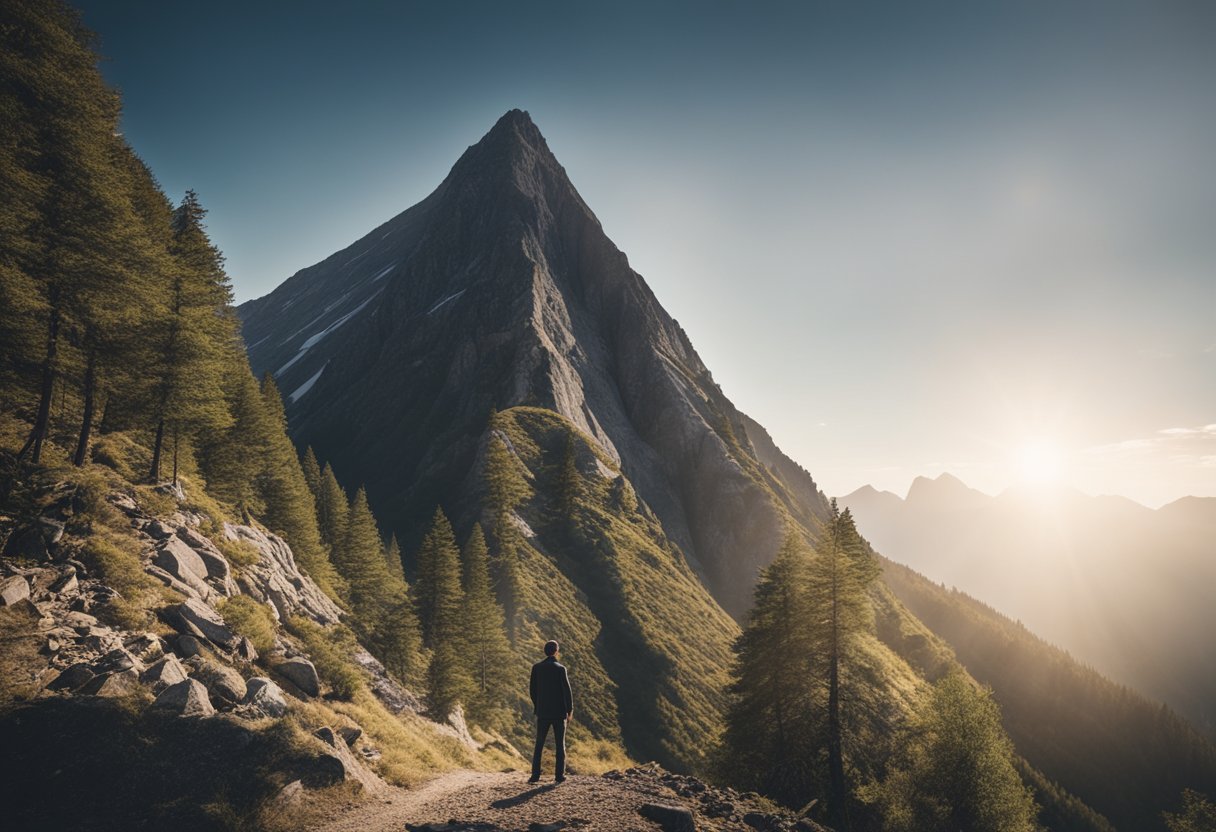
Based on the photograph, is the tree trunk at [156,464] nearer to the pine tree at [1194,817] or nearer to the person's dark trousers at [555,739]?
the person's dark trousers at [555,739]

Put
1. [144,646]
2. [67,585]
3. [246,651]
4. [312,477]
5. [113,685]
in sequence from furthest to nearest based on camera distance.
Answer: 1. [312,477]
2. [246,651]
3. [67,585]
4. [144,646]
5. [113,685]

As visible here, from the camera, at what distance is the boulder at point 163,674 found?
11298mm

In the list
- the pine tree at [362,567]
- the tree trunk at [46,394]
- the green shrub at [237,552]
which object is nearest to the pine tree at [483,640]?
the pine tree at [362,567]

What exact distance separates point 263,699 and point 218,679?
3.83 feet

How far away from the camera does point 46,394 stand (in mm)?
17406

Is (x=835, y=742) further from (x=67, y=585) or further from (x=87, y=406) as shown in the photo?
(x=87, y=406)

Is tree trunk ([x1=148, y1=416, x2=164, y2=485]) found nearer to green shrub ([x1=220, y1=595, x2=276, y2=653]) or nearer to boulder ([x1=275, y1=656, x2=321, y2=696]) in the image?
green shrub ([x1=220, y1=595, x2=276, y2=653])

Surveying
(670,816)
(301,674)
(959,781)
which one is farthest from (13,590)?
(959,781)

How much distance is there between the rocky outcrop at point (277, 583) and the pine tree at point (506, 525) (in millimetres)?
20144

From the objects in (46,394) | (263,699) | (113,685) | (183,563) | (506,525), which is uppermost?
(46,394)

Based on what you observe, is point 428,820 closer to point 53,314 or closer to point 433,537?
point 53,314

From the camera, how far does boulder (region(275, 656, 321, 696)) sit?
16.1 m

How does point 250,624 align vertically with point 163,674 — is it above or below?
above

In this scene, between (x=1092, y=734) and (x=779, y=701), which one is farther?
(x=1092, y=734)
